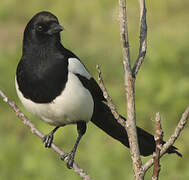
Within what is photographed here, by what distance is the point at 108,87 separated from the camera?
6.85 metres

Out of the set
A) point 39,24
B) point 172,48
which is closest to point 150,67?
point 172,48

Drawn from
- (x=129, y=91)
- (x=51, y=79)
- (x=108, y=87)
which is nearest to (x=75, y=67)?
(x=51, y=79)

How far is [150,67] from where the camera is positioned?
20.4 feet

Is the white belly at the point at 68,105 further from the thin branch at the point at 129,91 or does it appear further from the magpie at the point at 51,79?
the thin branch at the point at 129,91

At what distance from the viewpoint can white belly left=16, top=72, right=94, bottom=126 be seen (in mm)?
3470

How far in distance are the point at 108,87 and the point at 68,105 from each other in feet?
11.1

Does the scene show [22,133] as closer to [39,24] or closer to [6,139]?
[6,139]

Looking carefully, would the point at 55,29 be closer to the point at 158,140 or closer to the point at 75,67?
the point at 75,67

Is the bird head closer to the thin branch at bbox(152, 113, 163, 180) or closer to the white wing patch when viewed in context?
the white wing patch

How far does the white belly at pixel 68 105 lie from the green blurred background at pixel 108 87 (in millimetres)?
957

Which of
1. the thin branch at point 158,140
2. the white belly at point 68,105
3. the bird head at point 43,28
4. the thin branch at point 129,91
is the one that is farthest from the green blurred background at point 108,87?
the thin branch at point 158,140

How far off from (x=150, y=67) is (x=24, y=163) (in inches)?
66.1

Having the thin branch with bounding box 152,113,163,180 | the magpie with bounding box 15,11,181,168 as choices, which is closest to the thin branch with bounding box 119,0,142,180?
the thin branch with bounding box 152,113,163,180

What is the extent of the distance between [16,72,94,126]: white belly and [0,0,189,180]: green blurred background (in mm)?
957
